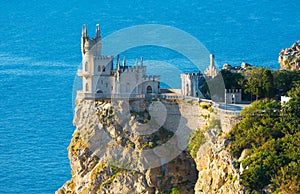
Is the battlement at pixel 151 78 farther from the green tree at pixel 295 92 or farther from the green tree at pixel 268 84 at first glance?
the green tree at pixel 295 92

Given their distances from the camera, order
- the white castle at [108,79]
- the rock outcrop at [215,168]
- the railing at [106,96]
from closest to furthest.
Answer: the rock outcrop at [215,168], the railing at [106,96], the white castle at [108,79]

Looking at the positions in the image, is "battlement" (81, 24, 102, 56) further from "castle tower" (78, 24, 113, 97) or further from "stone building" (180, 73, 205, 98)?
"stone building" (180, 73, 205, 98)

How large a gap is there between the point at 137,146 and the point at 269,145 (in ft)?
54.8

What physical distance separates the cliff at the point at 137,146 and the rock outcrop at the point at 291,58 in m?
17.3

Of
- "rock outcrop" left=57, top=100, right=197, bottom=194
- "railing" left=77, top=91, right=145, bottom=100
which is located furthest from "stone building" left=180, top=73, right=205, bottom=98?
"railing" left=77, top=91, right=145, bottom=100

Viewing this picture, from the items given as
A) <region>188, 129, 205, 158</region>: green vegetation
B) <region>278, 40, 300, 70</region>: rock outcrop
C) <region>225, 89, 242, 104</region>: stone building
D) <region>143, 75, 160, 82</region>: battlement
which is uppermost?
<region>278, 40, 300, 70</region>: rock outcrop

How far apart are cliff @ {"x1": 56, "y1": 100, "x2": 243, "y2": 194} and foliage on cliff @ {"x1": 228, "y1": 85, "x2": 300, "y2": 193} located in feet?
23.1

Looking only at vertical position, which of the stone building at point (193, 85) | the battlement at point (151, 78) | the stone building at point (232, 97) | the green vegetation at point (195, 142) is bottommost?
the green vegetation at point (195, 142)

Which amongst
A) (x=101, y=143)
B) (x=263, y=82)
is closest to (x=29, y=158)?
(x=101, y=143)

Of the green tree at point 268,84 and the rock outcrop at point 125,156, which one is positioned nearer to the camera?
the green tree at point 268,84

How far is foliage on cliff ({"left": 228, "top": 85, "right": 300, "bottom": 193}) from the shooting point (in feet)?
356

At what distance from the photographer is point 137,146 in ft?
411

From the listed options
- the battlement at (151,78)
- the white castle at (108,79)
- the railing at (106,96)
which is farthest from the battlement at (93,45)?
the battlement at (151,78)

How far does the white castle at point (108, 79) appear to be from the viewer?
126m
